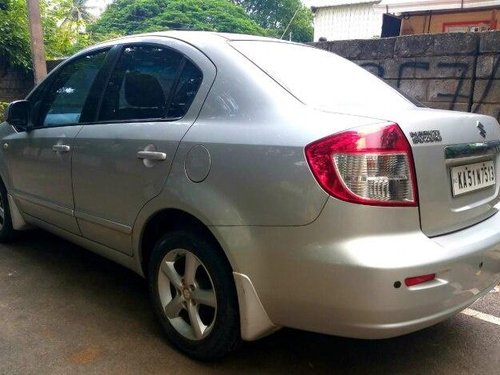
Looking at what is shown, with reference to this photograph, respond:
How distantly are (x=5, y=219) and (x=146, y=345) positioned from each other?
7.20ft

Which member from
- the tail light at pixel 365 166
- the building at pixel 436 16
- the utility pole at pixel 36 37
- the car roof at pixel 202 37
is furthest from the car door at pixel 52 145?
the building at pixel 436 16

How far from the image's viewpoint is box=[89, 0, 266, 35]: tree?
25.9 metres

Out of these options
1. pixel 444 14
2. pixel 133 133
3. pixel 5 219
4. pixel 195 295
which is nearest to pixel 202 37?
pixel 133 133

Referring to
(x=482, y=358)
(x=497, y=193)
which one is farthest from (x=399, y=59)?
(x=482, y=358)

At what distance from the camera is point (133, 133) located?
8.41 ft

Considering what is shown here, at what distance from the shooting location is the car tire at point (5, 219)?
4000mm

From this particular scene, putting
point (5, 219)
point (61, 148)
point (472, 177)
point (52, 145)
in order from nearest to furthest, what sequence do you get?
point (472, 177)
point (61, 148)
point (52, 145)
point (5, 219)

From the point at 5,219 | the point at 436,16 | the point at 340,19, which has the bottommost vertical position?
the point at 5,219

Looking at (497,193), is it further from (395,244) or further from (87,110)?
(87,110)

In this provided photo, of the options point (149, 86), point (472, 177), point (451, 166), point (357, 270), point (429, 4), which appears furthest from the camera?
point (429, 4)

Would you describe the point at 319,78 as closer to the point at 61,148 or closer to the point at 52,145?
the point at 61,148

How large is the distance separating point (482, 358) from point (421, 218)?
106cm

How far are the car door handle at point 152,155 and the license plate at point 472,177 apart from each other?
4.35ft

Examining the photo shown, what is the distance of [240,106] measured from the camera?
7.13 feet
